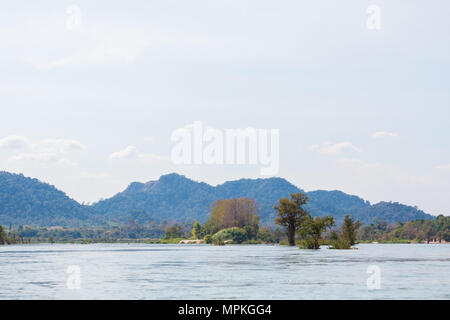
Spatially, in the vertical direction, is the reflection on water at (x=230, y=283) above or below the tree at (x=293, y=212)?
below

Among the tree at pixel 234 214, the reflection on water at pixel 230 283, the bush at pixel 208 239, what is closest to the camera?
the reflection on water at pixel 230 283

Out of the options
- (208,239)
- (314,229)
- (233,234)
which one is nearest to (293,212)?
(314,229)

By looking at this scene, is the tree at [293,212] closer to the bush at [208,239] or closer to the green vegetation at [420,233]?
the bush at [208,239]

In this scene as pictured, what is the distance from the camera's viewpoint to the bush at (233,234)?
148m

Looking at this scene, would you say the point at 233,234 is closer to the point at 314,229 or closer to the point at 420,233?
the point at 314,229

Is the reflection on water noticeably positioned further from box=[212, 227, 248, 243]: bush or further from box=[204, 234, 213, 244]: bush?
box=[204, 234, 213, 244]: bush

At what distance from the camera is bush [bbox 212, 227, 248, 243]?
148 metres

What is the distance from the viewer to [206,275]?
43.8 meters

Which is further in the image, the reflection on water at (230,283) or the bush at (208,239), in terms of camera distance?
the bush at (208,239)

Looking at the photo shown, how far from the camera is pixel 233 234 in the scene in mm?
148625

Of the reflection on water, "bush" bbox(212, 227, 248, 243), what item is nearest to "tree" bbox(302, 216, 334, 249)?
the reflection on water

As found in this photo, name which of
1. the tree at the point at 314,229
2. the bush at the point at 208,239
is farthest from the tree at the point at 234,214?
the tree at the point at 314,229
